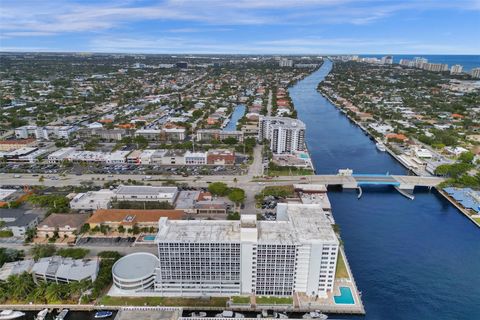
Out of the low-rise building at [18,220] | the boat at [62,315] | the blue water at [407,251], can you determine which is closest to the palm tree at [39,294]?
the boat at [62,315]

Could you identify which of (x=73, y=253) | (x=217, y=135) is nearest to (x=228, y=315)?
(x=73, y=253)

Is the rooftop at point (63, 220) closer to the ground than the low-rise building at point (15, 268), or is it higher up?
higher up

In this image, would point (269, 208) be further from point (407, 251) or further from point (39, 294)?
point (39, 294)

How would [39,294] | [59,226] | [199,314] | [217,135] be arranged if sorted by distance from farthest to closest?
→ 1. [217,135]
2. [59,226]
3. [39,294]
4. [199,314]

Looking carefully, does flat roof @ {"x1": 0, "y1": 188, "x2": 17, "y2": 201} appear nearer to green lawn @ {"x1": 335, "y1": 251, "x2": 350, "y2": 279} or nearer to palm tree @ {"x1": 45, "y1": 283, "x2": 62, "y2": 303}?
palm tree @ {"x1": 45, "y1": 283, "x2": 62, "y2": 303}

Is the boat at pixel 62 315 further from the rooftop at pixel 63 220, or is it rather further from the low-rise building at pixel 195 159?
the low-rise building at pixel 195 159

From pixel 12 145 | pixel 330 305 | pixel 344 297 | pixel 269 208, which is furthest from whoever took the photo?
pixel 12 145

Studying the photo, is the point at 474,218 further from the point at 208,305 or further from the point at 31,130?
the point at 31,130
